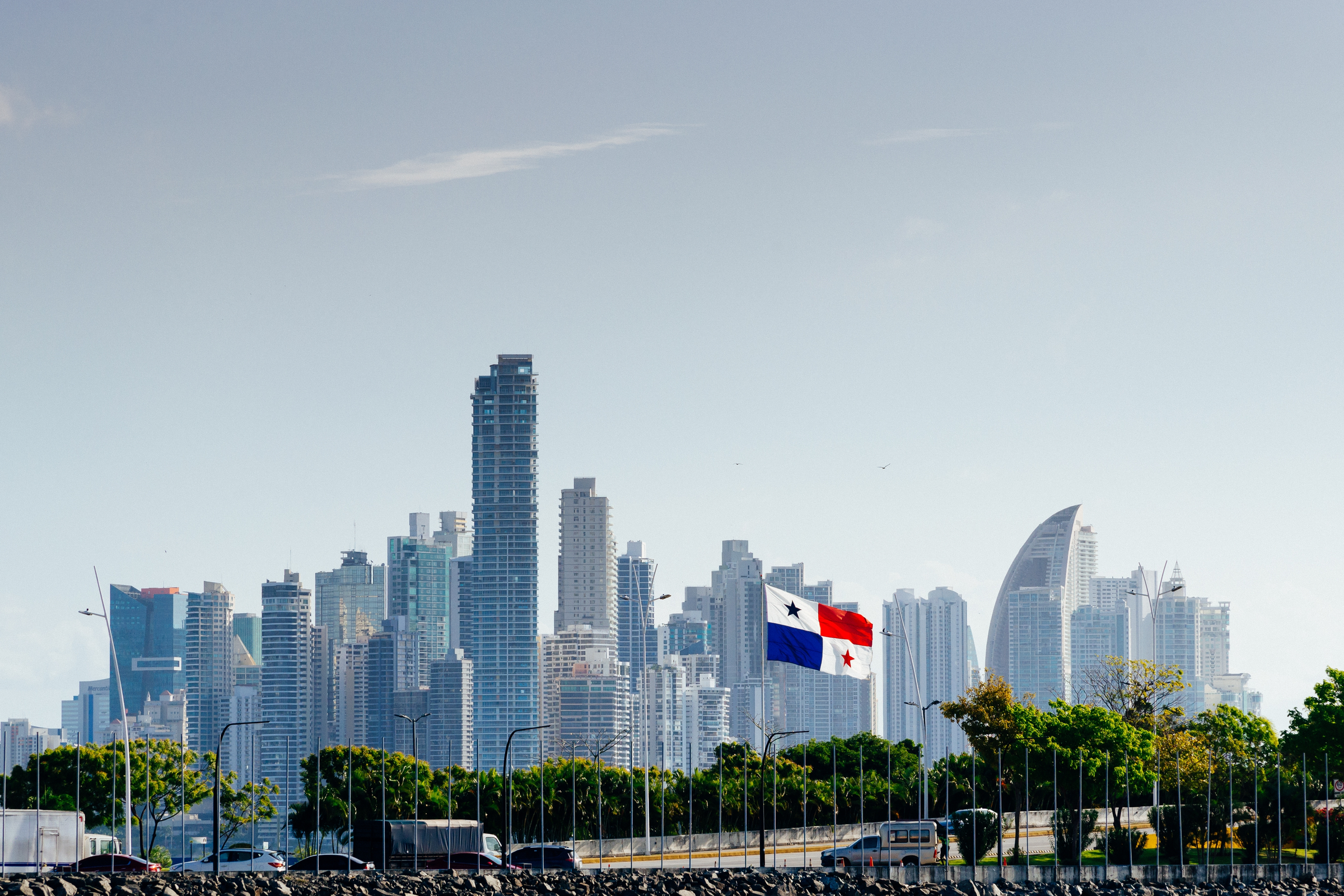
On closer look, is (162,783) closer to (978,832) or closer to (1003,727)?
(1003,727)

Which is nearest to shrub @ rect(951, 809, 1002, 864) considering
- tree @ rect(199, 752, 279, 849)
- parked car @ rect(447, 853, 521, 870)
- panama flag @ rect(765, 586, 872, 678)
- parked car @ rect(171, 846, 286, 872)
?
panama flag @ rect(765, 586, 872, 678)

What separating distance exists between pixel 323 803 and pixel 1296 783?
49.2 metres

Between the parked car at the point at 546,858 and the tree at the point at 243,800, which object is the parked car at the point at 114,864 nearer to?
the parked car at the point at 546,858

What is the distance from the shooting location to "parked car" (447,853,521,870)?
203 ft

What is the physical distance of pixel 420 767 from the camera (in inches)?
3595

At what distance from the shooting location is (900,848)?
6241 centimetres

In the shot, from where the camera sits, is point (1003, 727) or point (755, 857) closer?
point (1003, 727)

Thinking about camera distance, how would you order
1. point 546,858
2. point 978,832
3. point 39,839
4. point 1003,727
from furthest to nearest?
1. point 1003,727
2. point 978,832
3. point 546,858
4. point 39,839

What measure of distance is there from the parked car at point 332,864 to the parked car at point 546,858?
5759 mm

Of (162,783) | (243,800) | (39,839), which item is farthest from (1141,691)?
(162,783)

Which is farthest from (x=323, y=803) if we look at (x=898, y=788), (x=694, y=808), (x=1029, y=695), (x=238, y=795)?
(x=1029, y=695)

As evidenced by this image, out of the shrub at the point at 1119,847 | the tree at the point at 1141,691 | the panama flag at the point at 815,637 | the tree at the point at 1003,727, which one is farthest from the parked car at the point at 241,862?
the tree at the point at 1141,691

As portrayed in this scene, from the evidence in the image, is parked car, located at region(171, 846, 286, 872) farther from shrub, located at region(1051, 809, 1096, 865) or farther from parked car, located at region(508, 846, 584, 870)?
shrub, located at region(1051, 809, 1096, 865)

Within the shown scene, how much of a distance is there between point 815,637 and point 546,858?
1434cm
